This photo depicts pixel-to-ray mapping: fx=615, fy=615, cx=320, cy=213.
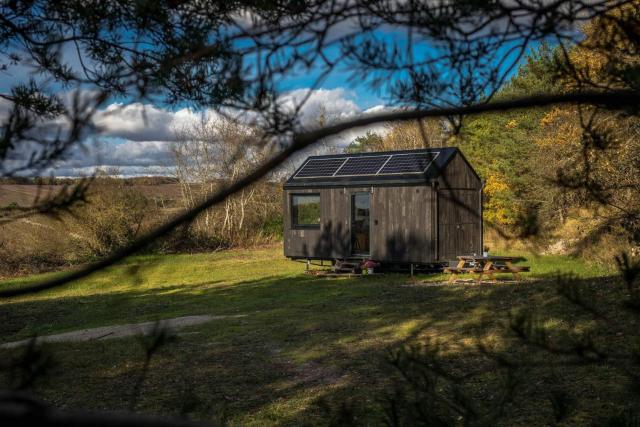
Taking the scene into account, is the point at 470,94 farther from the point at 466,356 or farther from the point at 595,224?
the point at 595,224

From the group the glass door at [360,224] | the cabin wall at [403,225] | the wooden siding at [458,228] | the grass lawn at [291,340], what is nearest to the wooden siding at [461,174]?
the wooden siding at [458,228]

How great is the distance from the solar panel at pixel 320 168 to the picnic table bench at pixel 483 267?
4494mm

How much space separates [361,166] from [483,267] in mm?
4429

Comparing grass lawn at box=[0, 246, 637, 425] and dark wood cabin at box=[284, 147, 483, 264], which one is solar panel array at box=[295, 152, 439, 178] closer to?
dark wood cabin at box=[284, 147, 483, 264]

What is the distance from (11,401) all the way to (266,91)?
1527mm

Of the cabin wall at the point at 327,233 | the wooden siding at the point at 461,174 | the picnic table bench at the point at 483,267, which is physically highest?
the wooden siding at the point at 461,174

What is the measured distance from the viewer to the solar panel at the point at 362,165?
1683cm

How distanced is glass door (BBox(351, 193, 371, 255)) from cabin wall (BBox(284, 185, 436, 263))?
0.24 m

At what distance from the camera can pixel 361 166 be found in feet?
56.8

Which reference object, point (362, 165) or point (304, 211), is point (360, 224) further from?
point (304, 211)

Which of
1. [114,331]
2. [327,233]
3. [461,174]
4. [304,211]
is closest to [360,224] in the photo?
[327,233]

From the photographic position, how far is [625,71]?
2.16m

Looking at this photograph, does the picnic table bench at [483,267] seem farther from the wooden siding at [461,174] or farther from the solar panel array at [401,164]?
the solar panel array at [401,164]

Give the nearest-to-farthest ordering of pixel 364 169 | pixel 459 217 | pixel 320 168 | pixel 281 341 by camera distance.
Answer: pixel 281 341
pixel 459 217
pixel 364 169
pixel 320 168
